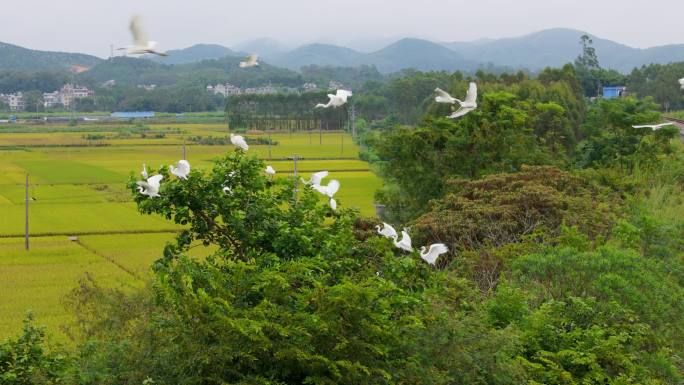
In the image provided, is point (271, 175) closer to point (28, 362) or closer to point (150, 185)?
point (150, 185)

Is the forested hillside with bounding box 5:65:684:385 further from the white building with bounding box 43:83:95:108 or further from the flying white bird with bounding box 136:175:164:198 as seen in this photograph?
the white building with bounding box 43:83:95:108

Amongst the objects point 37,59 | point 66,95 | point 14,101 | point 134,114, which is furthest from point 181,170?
point 37,59

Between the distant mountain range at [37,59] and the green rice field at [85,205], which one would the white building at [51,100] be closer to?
the green rice field at [85,205]

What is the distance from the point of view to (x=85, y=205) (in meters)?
29.1

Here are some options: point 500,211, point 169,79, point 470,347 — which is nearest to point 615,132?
point 500,211

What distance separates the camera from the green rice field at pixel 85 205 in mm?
16781

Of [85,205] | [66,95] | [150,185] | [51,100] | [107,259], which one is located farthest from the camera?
[51,100]

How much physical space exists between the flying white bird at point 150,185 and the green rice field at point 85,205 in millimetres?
2385

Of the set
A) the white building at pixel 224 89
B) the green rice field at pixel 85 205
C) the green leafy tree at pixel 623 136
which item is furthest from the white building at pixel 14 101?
the green leafy tree at pixel 623 136

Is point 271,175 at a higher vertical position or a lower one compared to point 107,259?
higher

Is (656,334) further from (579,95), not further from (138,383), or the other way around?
(579,95)

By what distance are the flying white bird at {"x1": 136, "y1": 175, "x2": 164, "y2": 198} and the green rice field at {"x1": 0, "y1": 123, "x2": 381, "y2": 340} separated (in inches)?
93.9

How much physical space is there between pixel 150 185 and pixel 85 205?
911 inches

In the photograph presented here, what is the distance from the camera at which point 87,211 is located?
1086 inches
